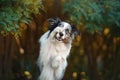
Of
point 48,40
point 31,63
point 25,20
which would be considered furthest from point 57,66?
point 31,63

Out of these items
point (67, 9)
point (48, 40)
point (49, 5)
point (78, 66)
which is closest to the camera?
point (48, 40)

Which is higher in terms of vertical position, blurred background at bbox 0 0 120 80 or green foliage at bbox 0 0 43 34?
green foliage at bbox 0 0 43 34

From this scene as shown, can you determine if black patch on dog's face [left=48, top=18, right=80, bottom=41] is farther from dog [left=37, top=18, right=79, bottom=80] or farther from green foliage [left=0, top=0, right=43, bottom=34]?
green foliage [left=0, top=0, right=43, bottom=34]

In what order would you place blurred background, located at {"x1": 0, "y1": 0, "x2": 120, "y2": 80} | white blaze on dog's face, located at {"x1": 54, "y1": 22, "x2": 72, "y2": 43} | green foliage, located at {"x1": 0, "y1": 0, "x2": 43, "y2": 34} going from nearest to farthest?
1. green foliage, located at {"x1": 0, "y1": 0, "x2": 43, "y2": 34}
2. white blaze on dog's face, located at {"x1": 54, "y1": 22, "x2": 72, "y2": 43}
3. blurred background, located at {"x1": 0, "y1": 0, "x2": 120, "y2": 80}

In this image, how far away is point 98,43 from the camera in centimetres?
937

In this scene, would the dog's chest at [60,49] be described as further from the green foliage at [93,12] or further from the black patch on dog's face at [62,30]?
the green foliage at [93,12]

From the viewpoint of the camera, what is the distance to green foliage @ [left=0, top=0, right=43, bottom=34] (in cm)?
665

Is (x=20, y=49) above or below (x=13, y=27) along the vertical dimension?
below

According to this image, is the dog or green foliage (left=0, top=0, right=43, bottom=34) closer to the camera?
green foliage (left=0, top=0, right=43, bottom=34)

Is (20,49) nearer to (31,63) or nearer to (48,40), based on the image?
(31,63)

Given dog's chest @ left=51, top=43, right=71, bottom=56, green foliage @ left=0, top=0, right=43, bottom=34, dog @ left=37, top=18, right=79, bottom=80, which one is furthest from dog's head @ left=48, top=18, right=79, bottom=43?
green foliage @ left=0, top=0, right=43, bottom=34

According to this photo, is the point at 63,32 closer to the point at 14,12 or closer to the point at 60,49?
the point at 60,49

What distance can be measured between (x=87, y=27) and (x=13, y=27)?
1.79 m

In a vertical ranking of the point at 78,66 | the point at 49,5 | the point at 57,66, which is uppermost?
the point at 49,5
